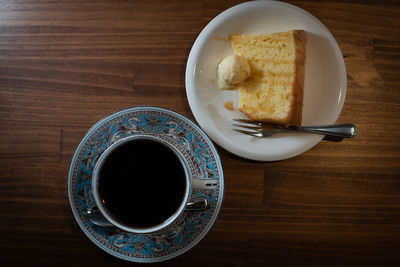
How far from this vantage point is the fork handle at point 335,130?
84 centimetres

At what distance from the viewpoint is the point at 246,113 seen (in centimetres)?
88

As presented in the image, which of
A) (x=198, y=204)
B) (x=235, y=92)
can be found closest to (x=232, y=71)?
(x=235, y=92)

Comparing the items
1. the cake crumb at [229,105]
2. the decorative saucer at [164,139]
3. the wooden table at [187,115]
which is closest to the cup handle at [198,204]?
the decorative saucer at [164,139]

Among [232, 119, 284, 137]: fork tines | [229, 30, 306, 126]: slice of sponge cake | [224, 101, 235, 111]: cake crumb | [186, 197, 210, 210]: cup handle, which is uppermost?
[229, 30, 306, 126]: slice of sponge cake

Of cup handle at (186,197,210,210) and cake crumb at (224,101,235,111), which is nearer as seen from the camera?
cup handle at (186,197,210,210)

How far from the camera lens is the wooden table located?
892 millimetres

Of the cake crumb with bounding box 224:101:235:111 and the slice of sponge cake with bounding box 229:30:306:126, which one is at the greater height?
the slice of sponge cake with bounding box 229:30:306:126

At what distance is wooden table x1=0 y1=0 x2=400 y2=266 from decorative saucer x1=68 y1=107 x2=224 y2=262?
0.35 feet

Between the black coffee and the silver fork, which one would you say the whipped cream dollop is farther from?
the black coffee

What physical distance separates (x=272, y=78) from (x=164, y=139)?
340 mm

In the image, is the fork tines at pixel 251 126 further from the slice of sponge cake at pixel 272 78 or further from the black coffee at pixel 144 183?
the black coffee at pixel 144 183

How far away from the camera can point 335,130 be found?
33.1 inches

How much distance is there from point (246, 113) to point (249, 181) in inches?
7.2

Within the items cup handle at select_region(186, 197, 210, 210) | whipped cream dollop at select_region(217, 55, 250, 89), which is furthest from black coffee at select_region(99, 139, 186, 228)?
whipped cream dollop at select_region(217, 55, 250, 89)
